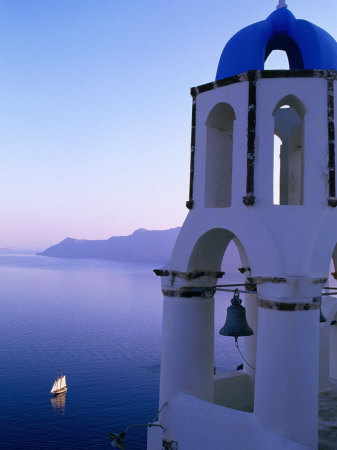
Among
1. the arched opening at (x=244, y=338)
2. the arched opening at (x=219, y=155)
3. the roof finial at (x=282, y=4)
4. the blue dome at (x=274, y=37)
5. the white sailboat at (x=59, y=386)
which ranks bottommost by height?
the white sailboat at (x=59, y=386)

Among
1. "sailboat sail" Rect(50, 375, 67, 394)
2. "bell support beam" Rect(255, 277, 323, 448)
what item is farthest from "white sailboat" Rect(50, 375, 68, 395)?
"bell support beam" Rect(255, 277, 323, 448)

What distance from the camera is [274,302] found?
8719 mm

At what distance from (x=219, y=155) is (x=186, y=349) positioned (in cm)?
464

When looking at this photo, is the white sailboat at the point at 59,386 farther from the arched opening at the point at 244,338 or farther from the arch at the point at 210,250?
the arch at the point at 210,250

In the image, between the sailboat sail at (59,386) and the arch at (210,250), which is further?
the sailboat sail at (59,386)

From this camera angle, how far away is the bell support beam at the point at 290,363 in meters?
8.52

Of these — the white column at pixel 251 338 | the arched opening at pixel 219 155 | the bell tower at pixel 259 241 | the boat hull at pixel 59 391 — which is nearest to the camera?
the bell tower at pixel 259 241

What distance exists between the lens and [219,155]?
439 inches


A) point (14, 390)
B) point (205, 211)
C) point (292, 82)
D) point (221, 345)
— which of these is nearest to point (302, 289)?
point (205, 211)

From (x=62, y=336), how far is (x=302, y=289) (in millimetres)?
69272

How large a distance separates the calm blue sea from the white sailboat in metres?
0.71

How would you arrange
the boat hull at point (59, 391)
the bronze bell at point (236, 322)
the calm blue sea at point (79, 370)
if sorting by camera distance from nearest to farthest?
the bronze bell at point (236, 322)
the calm blue sea at point (79, 370)
the boat hull at point (59, 391)

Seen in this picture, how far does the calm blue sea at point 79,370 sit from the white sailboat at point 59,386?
2.33ft

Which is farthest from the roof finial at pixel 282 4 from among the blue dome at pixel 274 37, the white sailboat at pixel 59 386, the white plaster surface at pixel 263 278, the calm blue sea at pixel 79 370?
the white sailboat at pixel 59 386
